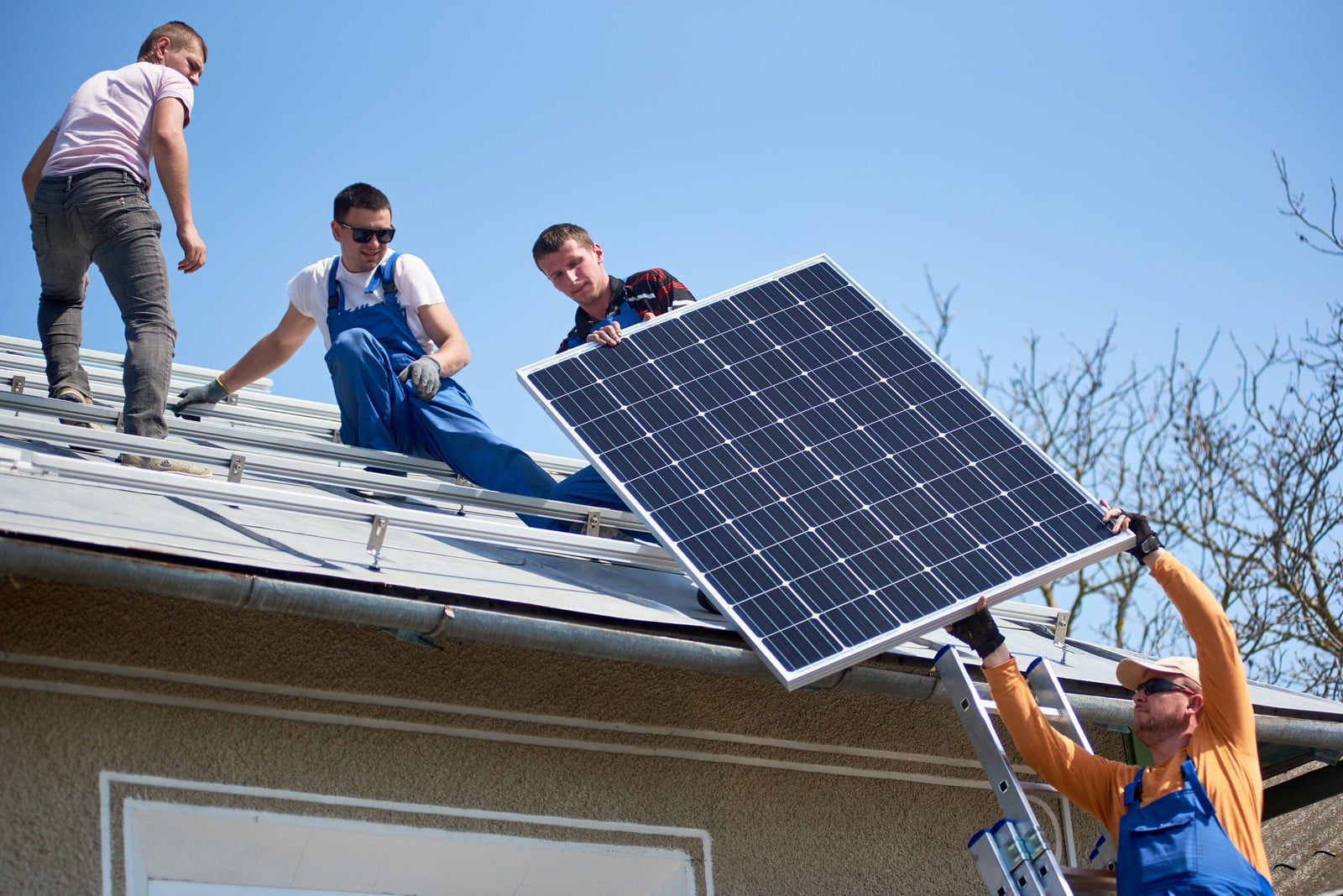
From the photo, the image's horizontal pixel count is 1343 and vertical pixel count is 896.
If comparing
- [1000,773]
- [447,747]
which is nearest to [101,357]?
[447,747]

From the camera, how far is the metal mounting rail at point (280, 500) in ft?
16.3

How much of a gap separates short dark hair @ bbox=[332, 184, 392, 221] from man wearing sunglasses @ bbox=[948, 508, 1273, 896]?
12.3 feet

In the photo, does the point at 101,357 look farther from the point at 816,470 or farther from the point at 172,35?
the point at 816,470

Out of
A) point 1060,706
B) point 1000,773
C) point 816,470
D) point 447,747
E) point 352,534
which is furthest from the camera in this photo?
point 816,470

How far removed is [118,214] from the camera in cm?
672

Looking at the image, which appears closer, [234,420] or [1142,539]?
[1142,539]

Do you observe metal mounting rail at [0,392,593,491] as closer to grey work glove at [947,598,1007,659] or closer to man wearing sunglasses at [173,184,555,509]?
man wearing sunglasses at [173,184,555,509]

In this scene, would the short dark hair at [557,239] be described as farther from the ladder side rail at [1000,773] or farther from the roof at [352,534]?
the ladder side rail at [1000,773]

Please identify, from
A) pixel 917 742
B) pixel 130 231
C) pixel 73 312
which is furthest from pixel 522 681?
pixel 73 312

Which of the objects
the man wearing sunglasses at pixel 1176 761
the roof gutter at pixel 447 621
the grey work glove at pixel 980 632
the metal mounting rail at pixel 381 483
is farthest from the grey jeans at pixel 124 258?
the man wearing sunglasses at pixel 1176 761

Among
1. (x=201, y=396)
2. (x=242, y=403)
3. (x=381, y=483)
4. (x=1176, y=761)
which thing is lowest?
(x=1176, y=761)

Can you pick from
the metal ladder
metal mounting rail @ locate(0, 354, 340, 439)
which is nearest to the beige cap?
the metal ladder

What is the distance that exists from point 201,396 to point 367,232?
163cm

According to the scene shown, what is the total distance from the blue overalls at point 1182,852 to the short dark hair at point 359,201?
4.63 metres
